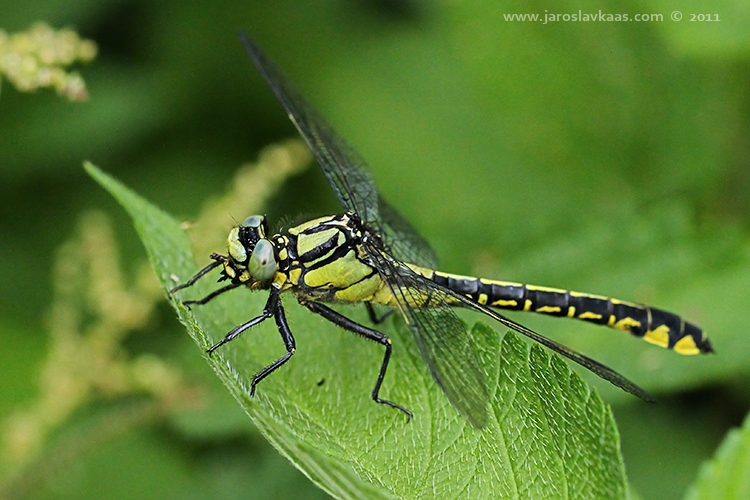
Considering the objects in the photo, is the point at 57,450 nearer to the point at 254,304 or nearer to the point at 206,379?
the point at 206,379

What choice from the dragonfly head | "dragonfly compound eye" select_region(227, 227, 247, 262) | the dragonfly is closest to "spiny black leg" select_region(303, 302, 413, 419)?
the dragonfly

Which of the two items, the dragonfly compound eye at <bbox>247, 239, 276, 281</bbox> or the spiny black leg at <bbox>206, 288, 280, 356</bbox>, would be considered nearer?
the spiny black leg at <bbox>206, 288, 280, 356</bbox>

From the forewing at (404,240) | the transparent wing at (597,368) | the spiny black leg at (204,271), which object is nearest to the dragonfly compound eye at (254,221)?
the spiny black leg at (204,271)

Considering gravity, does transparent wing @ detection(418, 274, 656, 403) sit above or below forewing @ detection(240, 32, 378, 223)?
below

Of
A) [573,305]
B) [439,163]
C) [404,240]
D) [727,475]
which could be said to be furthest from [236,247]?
[439,163]

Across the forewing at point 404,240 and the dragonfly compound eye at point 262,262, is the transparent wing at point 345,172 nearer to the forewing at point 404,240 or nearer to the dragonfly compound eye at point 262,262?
the forewing at point 404,240

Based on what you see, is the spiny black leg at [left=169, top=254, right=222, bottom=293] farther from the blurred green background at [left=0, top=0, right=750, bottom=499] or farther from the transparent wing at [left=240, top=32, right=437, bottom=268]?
the blurred green background at [left=0, top=0, right=750, bottom=499]
